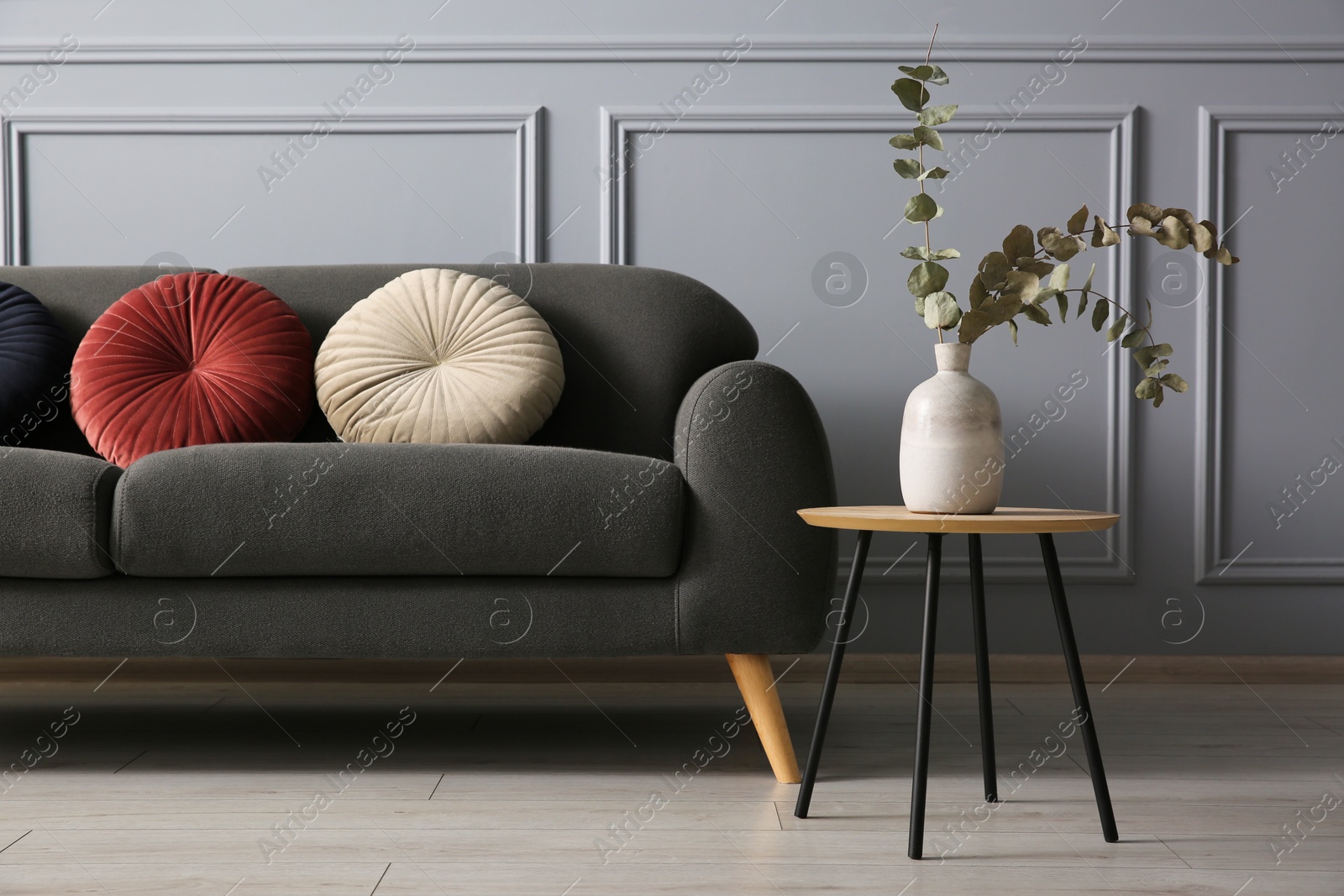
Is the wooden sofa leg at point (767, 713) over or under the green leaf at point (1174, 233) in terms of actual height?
under

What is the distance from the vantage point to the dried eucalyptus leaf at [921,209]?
1286 millimetres

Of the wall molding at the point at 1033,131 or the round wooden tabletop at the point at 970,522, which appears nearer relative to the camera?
the round wooden tabletop at the point at 970,522

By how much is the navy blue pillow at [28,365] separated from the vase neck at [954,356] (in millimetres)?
1601

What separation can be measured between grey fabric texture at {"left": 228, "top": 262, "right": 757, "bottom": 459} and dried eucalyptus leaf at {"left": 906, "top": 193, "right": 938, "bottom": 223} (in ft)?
2.55

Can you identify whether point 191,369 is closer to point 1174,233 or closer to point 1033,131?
point 1174,233

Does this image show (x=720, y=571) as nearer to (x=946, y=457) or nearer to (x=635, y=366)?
(x=946, y=457)

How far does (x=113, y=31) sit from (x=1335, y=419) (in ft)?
9.49

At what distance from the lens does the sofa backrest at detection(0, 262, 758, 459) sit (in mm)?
2016

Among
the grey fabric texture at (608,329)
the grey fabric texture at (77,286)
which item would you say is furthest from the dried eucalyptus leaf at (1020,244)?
the grey fabric texture at (77,286)

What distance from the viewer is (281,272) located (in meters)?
2.10

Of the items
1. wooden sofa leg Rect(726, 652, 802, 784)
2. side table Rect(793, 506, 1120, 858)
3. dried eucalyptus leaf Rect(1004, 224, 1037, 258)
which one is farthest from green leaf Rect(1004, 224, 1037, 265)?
wooden sofa leg Rect(726, 652, 802, 784)

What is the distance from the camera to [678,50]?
238 centimetres

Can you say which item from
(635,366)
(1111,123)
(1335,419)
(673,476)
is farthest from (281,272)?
(1335,419)

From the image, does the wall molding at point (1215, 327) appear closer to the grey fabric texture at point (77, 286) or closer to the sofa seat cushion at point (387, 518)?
the sofa seat cushion at point (387, 518)
